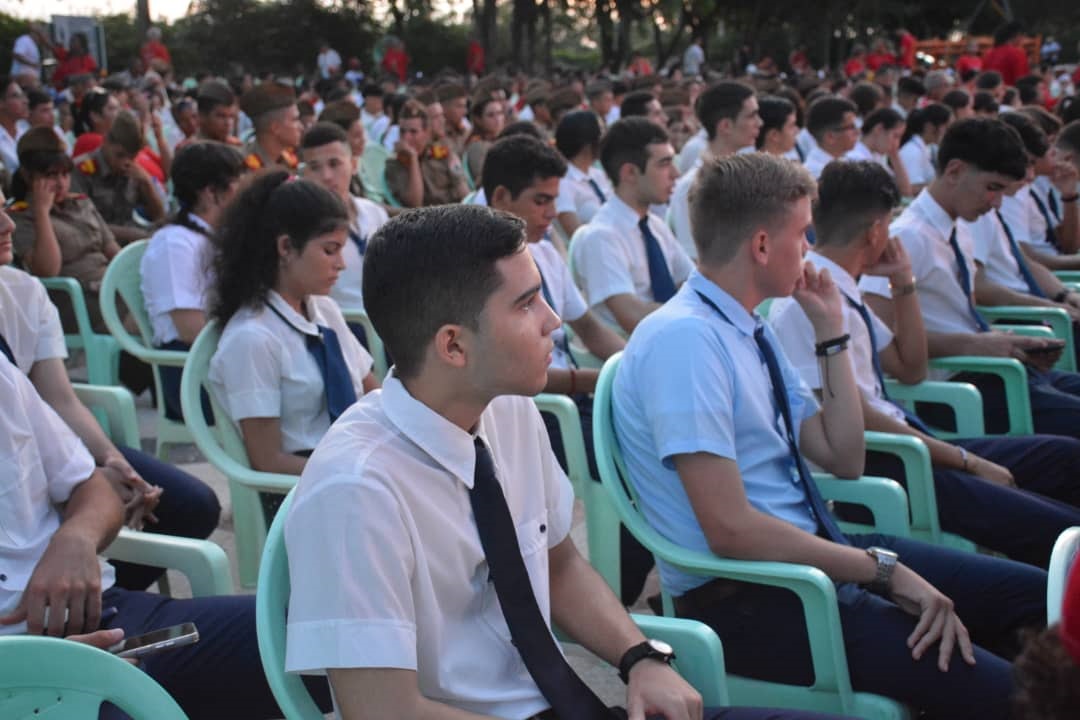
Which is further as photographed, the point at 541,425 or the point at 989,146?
Answer: the point at 989,146

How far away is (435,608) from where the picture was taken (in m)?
1.63

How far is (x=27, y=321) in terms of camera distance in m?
2.78

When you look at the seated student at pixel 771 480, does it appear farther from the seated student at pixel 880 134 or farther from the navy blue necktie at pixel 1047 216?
the seated student at pixel 880 134

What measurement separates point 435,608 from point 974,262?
12.4 ft

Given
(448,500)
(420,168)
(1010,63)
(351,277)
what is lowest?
(351,277)

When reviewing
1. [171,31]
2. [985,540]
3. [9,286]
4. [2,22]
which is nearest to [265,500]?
[9,286]

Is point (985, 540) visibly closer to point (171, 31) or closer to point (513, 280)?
point (513, 280)

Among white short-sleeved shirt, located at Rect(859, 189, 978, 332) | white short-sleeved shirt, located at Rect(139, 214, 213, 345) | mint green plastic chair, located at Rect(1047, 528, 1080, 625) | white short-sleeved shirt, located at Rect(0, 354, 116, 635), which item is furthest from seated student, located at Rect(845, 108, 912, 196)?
white short-sleeved shirt, located at Rect(0, 354, 116, 635)

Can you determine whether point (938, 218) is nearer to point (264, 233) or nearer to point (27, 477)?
point (264, 233)

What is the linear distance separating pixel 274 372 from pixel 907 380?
6.43 ft

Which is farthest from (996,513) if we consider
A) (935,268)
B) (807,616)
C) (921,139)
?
(921,139)

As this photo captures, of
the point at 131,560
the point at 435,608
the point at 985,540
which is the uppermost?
the point at 435,608

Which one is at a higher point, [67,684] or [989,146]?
[989,146]

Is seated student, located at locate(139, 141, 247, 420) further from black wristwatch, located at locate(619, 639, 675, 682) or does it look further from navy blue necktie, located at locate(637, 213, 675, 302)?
black wristwatch, located at locate(619, 639, 675, 682)
